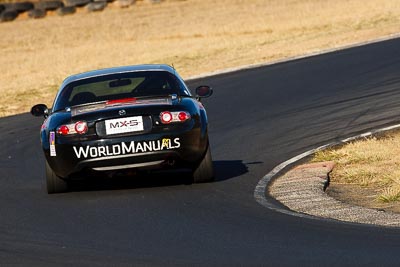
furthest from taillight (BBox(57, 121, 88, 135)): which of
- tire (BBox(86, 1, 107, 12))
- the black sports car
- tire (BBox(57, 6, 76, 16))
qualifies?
tire (BBox(86, 1, 107, 12))

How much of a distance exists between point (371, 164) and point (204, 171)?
Result: 1842 mm

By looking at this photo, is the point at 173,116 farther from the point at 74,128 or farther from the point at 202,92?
the point at 202,92

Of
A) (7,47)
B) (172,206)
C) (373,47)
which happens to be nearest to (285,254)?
(172,206)

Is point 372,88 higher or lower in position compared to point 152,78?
lower

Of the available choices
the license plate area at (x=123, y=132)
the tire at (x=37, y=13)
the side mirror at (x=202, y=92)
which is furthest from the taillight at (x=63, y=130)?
the tire at (x=37, y=13)

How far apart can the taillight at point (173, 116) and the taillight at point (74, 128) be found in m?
0.72

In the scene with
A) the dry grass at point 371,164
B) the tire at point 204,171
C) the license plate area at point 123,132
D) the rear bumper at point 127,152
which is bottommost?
the dry grass at point 371,164

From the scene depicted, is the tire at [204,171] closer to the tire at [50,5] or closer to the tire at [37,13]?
the tire at [37,13]

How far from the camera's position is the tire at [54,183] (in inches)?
444

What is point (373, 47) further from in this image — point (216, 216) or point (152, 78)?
point (216, 216)

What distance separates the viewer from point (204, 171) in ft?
37.1

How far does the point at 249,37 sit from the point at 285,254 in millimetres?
26516

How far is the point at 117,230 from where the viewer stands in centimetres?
892

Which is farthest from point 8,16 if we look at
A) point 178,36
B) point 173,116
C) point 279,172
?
point 173,116
